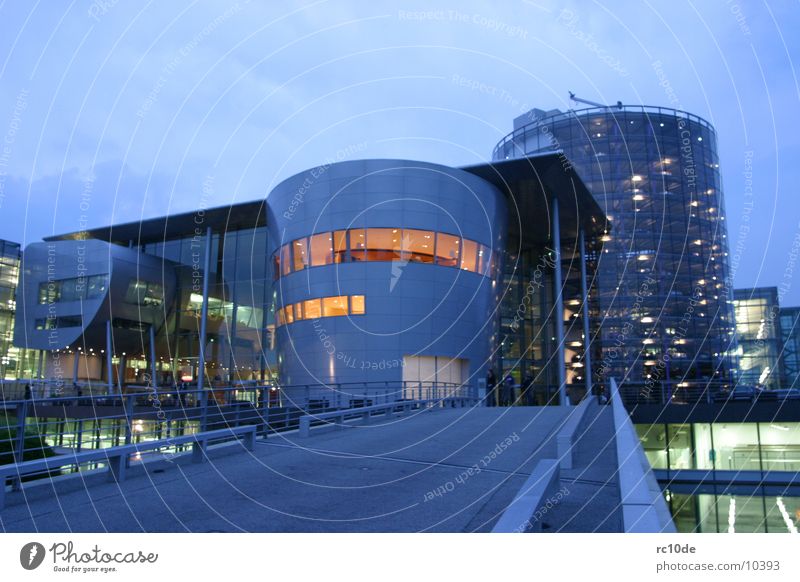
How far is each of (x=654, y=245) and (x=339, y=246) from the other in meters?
31.7

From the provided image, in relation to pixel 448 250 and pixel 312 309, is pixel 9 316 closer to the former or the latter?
pixel 312 309

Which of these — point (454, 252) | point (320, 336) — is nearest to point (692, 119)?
point (454, 252)

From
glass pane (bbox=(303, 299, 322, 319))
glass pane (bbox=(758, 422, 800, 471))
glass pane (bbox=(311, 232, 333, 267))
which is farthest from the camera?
glass pane (bbox=(303, 299, 322, 319))

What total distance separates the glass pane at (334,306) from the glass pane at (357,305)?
33 centimetres

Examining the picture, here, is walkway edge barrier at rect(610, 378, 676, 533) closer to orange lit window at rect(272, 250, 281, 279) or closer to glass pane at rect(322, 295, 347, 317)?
glass pane at rect(322, 295, 347, 317)

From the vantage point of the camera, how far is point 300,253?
32.6m

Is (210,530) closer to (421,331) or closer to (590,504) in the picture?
(590,504)

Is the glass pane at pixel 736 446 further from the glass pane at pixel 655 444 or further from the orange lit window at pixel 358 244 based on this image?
the orange lit window at pixel 358 244

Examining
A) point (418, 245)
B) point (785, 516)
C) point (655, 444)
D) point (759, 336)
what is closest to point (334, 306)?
point (418, 245)

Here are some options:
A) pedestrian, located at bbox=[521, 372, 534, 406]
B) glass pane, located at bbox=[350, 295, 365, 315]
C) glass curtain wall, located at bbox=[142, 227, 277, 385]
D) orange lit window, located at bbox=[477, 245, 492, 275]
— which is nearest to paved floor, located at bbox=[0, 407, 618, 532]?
glass pane, located at bbox=[350, 295, 365, 315]

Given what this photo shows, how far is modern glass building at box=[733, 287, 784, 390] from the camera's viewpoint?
2584 inches

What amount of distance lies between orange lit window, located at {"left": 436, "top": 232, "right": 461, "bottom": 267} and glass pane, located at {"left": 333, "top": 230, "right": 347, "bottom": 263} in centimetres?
432

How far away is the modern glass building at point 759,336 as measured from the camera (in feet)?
215

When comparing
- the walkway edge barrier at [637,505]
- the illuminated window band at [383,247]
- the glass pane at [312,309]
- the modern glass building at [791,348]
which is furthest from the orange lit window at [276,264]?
the modern glass building at [791,348]
